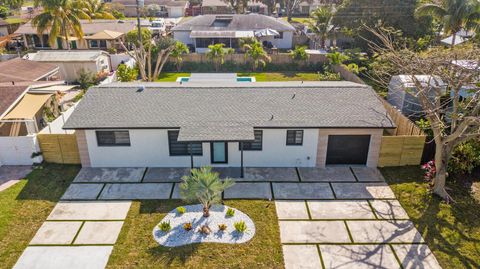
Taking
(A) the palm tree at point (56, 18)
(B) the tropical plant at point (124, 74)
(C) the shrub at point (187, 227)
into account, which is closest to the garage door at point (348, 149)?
(C) the shrub at point (187, 227)

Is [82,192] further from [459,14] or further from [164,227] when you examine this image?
[459,14]

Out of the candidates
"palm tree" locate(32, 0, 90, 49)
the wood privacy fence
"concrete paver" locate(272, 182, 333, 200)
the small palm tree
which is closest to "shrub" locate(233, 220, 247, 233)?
the small palm tree

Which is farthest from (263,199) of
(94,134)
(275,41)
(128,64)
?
(275,41)

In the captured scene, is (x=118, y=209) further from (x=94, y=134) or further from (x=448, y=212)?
(x=448, y=212)

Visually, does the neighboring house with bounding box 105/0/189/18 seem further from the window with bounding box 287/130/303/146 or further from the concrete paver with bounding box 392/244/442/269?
the concrete paver with bounding box 392/244/442/269

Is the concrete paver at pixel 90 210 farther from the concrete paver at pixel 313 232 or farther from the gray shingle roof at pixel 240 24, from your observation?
the gray shingle roof at pixel 240 24

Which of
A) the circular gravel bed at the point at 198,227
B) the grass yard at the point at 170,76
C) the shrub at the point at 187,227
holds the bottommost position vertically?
the circular gravel bed at the point at 198,227
